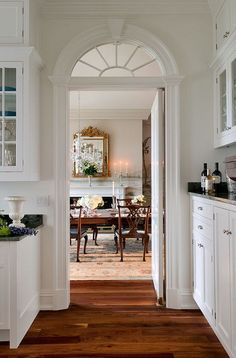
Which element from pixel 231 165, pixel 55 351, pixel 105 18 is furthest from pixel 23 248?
pixel 105 18

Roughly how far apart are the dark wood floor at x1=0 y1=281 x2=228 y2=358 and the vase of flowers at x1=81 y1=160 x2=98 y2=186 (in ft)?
15.7

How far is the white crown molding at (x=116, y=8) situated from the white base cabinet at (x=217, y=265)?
196 cm

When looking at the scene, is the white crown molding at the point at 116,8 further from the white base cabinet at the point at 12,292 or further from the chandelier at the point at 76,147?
the chandelier at the point at 76,147

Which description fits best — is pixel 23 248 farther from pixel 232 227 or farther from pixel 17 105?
pixel 232 227

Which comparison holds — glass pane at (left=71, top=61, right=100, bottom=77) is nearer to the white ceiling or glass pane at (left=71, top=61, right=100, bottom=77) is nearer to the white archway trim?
the white archway trim

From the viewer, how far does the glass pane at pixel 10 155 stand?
9.96 ft

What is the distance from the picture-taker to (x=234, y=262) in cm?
205

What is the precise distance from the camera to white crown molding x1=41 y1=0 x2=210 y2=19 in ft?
11.0

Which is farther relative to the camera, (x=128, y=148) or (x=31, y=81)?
(x=128, y=148)

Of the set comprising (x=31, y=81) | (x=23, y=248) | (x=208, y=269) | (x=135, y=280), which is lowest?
(x=135, y=280)

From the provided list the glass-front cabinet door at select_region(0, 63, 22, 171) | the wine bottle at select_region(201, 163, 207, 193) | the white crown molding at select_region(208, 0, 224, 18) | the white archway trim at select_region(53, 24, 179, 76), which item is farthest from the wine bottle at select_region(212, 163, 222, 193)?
the glass-front cabinet door at select_region(0, 63, 22, 171)

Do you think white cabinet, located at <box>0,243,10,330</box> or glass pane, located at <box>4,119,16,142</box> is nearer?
white cabinet, located at <box>0,243,10,330</box>

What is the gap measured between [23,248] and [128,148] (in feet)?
19.5

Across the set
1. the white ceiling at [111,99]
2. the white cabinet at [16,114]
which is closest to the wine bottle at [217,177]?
the white cabinet at [16,114]
